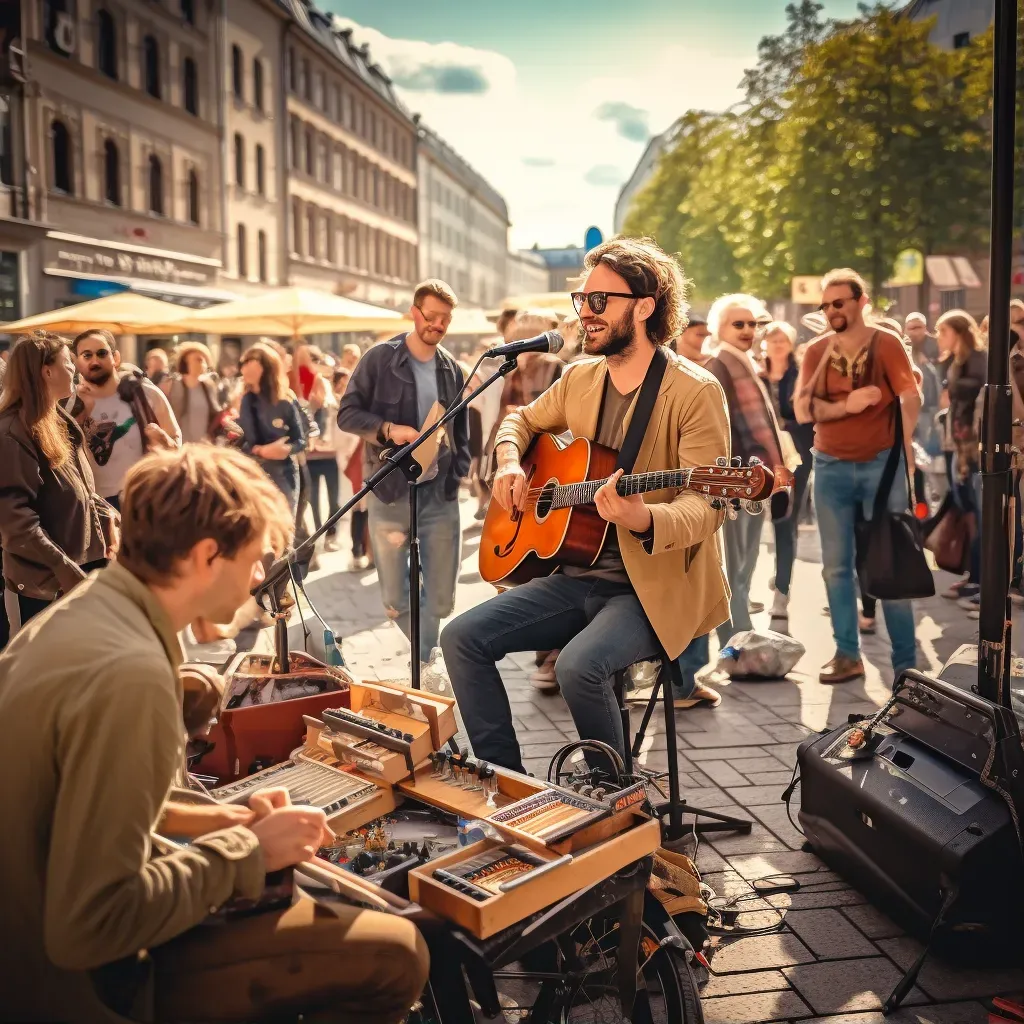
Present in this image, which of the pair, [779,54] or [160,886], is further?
[779,54]

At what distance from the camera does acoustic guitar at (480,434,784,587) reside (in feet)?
12.2

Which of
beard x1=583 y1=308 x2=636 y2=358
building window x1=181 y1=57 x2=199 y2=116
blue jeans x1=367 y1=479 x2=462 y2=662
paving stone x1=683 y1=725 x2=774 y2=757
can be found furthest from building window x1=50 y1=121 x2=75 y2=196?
beard x1=583 y1=308 x2=636 y2=358

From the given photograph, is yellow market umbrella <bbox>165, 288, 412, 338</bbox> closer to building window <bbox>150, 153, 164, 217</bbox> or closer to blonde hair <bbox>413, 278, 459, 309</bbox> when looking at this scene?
blonde hair <bbox>413, 278, 459, 309</bbox>

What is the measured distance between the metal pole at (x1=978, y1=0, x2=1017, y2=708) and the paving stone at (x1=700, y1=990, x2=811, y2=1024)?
3.89ft

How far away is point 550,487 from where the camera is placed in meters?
4.30

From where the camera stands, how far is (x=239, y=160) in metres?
38.1

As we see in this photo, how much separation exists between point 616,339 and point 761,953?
2134mm

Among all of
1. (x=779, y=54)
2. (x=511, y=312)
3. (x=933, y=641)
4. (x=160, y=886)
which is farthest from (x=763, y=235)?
(x=160, y=886)

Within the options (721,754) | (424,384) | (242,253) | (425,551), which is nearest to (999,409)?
(721,754)

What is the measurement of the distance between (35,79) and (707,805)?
25.0m

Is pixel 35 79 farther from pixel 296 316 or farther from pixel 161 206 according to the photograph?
pixel 296 316

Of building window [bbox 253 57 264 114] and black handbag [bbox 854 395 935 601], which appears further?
building window [bbox 253 57 264 114]

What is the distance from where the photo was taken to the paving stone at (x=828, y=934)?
3.41 meters

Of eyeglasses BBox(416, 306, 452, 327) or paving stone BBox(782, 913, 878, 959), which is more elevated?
eyeglasses BBox(416, 306, 452, 327)
